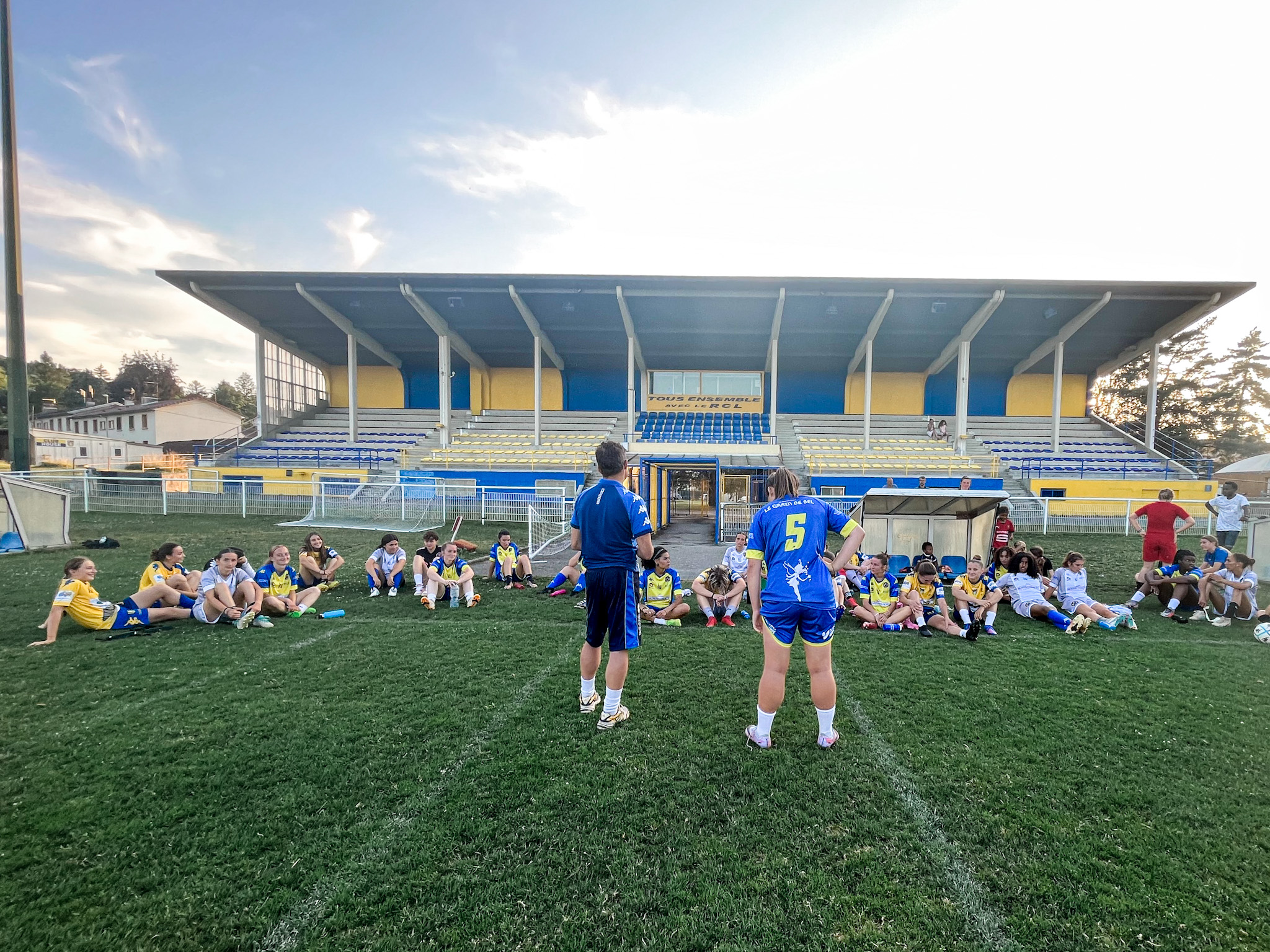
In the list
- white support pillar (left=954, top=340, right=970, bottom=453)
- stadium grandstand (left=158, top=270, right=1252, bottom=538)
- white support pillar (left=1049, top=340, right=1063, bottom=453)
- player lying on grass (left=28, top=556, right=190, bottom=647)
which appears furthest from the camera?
white support pillar (left=954, top=340, right=970, bottom=453)

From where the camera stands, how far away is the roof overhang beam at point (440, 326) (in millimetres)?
21905

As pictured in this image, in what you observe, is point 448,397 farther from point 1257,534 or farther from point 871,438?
point 1257,534

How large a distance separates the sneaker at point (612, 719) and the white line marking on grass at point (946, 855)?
164cm

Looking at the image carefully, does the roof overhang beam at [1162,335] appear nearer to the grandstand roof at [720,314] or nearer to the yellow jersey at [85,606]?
the grandstand roof at [720,314]

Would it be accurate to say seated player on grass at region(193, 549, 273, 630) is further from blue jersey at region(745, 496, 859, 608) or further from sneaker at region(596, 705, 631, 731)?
blue jersey at region(745, 496, 859, 608)

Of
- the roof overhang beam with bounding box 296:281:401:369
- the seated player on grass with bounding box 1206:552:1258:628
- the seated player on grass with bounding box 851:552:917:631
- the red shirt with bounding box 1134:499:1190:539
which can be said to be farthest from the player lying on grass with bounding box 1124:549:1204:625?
the roof overhang beam with bounding box 296:281:401:369

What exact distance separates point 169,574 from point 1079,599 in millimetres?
11200

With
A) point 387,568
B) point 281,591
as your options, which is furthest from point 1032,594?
point 281,591

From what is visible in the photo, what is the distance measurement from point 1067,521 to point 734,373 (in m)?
16.9

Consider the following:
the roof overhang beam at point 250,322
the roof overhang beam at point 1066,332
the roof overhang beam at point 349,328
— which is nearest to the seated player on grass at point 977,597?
the roof overhang beam at point 1066,332

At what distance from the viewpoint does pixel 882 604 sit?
21.4ft

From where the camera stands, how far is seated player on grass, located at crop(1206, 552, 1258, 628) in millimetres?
6633

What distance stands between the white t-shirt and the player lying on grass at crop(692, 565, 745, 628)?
8098 mm

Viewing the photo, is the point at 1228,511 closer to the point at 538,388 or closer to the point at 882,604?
the point at 882,604
